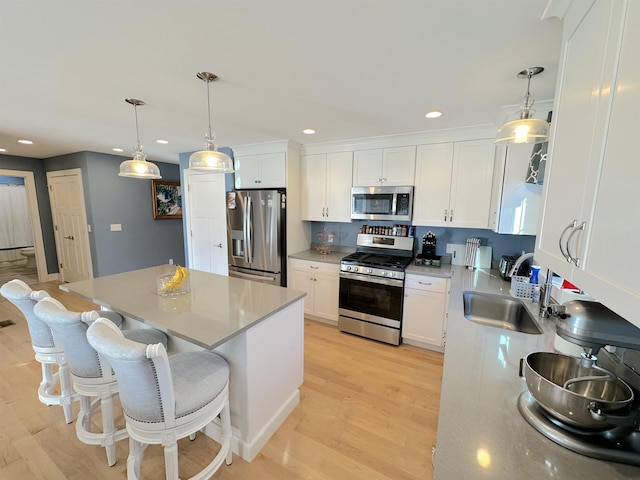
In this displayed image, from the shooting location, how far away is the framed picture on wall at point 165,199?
5.20 m

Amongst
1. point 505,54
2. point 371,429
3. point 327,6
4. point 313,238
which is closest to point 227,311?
point 371,429

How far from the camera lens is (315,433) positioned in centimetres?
184

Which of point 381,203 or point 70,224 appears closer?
point 381,203

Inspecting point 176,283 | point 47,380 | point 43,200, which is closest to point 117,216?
point 43,200

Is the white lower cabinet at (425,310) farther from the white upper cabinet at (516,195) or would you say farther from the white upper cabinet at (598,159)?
the white upper cabinet at (598,159)

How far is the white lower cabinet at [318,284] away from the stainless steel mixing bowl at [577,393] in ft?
7.62

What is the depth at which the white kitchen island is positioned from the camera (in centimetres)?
150

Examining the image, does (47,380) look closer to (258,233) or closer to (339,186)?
(258,233)

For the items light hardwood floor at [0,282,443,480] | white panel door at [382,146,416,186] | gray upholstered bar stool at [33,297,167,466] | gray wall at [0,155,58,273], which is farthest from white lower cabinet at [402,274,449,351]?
gray wall at [0,155,58,273]

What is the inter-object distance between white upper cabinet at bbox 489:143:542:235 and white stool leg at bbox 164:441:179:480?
108 inches

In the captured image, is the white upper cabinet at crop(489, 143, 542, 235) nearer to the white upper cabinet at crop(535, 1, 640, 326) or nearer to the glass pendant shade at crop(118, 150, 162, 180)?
the white upper cabinet at crop(535, 1, 640, 326)

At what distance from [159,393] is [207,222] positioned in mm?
3104

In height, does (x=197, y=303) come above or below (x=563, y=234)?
below

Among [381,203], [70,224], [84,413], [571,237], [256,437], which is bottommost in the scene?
[256,437]
